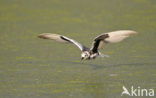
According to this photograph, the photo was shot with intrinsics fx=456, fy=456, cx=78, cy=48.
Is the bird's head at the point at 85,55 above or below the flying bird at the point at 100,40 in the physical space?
below

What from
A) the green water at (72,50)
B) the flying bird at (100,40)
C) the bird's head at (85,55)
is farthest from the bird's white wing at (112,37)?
the green water at (72,50)

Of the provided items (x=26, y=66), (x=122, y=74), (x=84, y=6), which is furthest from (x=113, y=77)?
(x=84, y=6)

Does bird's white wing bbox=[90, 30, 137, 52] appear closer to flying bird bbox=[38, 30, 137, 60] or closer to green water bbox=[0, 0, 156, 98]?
flying bird bbox=[38, 30, 137, 60]

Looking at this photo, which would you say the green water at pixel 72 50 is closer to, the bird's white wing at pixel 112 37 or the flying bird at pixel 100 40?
the flying bird at pixel 100 40

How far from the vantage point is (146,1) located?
476 inches

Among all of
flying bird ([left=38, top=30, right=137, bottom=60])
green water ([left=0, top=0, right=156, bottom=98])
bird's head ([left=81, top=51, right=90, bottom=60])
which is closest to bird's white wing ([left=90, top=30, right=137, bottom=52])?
flying bird ([left=38, top=30, right=137, bottom=60])

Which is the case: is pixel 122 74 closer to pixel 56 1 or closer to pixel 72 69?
pixel 72 69

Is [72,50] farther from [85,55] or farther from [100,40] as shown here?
[100,40]

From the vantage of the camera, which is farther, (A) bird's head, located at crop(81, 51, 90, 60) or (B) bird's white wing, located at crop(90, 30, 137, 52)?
(A) bird's head, located at crop(81, 51, 90, 60)

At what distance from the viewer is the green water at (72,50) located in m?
6.33

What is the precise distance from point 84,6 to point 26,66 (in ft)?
15.3

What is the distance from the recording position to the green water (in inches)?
249

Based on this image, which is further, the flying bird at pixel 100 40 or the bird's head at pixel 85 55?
the bird's head at pixel 85 55

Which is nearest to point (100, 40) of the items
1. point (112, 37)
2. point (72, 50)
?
point (112, 37)
